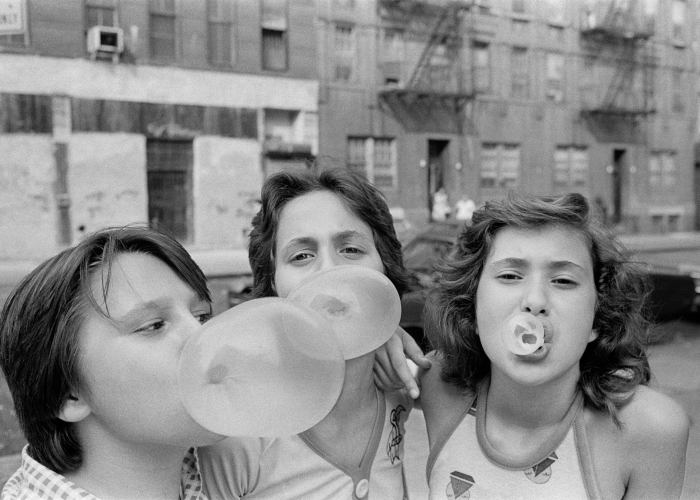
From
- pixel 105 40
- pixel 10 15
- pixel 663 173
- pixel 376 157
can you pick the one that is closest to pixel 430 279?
pixel 10 15

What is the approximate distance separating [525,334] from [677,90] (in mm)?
26455

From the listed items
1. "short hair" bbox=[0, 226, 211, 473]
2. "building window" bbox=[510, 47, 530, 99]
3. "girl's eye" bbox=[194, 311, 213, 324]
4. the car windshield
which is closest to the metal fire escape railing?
"building window" bbox=[510, 47, 530, 99]

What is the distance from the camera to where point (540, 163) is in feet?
71.2

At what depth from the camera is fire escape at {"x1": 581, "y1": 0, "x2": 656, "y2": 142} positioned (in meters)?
22.3

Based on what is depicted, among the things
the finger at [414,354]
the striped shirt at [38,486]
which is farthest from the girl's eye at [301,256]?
the striped shirt at [38,486]

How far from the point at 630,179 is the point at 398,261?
24102mm

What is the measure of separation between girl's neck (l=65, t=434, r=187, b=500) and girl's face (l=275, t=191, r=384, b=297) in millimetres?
503

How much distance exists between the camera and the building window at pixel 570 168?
22125 mm

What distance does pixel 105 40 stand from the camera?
45.8 feet

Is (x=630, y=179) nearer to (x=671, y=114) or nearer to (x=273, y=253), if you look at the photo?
(x=671, y=114)

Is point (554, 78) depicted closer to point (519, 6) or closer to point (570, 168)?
point (519, 6)

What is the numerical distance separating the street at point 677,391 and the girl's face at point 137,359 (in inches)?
35.3

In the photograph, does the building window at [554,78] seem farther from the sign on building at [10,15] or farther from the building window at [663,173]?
the sign on building at [10,15]

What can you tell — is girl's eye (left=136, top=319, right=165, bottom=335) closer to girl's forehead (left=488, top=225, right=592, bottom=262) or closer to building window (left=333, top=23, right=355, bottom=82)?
girl's forehead (left=488, top=225, right=592, bottom=262)
